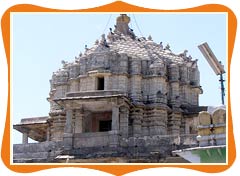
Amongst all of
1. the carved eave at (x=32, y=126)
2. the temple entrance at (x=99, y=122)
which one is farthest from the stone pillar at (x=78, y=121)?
the carved eave at (x=32, y=126)

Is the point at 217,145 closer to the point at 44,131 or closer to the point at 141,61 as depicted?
the point at 141,61

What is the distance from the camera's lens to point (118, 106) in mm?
28578

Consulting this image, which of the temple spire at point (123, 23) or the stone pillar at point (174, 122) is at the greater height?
the temple spire at point (123, 23)

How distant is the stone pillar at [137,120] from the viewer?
31.4 m

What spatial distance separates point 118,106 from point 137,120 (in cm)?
341

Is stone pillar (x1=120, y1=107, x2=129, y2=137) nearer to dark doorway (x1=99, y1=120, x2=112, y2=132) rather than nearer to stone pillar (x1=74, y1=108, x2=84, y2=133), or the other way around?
dark doorway (x1=99, y1=120, x2=112, y2=132)

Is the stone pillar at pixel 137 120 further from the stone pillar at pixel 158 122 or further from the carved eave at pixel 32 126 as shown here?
the carved eave at pixel 32 126

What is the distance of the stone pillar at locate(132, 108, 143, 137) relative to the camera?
3138 cm

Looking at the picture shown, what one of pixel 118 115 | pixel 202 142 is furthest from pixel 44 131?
pixel 202 142

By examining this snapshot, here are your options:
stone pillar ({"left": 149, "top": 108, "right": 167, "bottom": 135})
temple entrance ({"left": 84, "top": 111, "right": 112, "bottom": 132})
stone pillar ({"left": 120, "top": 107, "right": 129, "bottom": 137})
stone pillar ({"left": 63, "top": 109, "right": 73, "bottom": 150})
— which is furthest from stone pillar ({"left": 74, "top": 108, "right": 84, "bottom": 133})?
stone pillar ({"left": 149, "top": 108, "right": 167, "bottom": 135})

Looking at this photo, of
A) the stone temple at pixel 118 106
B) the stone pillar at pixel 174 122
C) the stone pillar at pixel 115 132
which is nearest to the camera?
the stone temple at pixel 118 106

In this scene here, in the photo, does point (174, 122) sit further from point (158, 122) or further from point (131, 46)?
point (131, 46)

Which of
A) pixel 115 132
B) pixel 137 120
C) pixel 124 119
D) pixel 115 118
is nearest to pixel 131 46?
pixel 137 120

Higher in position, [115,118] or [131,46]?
[131,46]
